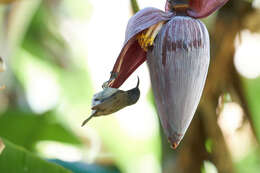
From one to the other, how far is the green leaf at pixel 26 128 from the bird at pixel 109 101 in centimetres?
71

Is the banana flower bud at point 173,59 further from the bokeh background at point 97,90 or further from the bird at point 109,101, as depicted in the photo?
the bokeh background at point 97,90

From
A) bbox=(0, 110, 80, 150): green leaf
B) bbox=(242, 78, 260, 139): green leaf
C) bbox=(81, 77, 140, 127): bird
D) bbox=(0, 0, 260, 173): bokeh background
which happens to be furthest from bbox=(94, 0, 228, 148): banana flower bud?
bbox=(0, 110, 80, 150): green leaf

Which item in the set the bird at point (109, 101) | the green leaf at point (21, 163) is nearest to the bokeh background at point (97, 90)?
the green leaf at point (21, 163)

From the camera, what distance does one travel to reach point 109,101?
0.53 meters

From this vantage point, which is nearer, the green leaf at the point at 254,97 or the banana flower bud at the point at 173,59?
the banana flower bud at the point at 173,59

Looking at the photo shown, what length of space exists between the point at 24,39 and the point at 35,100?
22 centimetres

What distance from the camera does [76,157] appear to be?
5.25 feet

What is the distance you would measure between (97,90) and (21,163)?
88 centimetres

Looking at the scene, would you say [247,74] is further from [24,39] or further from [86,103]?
[24,39]

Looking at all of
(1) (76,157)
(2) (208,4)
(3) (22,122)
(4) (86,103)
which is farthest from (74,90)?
(2) (208,4)

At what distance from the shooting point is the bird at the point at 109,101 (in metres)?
0.53

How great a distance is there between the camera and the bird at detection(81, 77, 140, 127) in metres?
0.53

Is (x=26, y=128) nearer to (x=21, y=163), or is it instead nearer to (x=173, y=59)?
(x=21, y=163)

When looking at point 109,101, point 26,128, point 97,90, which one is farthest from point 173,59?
point 97,90
